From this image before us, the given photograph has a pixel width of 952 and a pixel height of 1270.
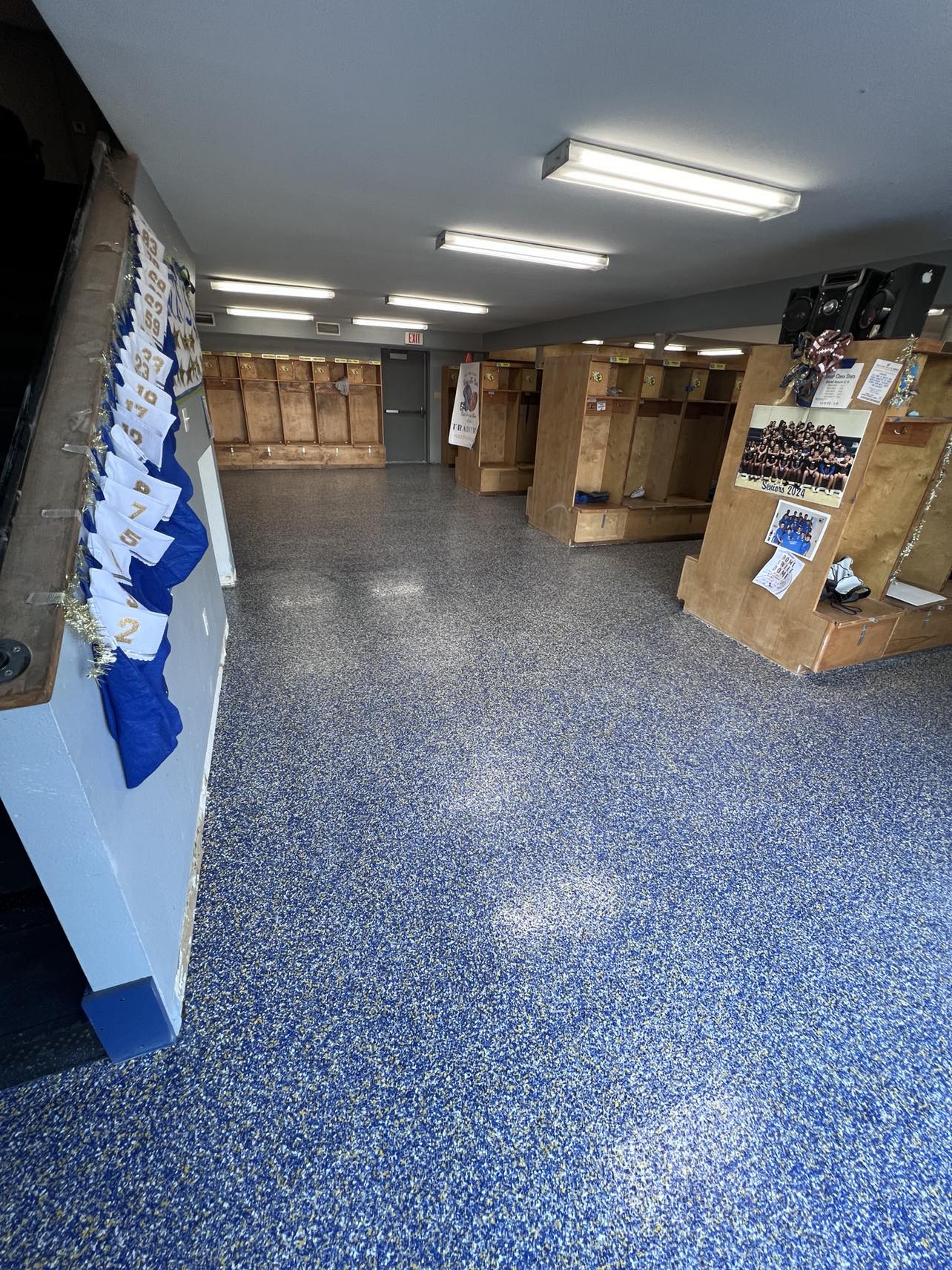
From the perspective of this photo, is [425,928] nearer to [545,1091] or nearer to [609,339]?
[545,1091]

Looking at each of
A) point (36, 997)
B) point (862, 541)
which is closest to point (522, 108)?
point (862, 541)

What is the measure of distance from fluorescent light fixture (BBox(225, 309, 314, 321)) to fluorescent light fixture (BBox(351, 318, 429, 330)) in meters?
0.82

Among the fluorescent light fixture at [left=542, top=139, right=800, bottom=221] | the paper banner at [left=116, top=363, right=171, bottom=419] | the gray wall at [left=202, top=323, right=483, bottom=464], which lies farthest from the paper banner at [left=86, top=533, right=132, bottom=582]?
the gray wall at [left=202, top=323, right=483, bottom=464]

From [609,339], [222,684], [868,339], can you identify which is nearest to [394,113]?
[868,339]

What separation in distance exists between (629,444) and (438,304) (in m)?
3.17

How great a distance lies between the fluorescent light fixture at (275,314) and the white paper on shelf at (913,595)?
8.38 meters

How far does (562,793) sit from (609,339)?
21.9 feet

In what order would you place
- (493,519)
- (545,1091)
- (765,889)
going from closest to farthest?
(545,1091) → (765,889) → (493,519)

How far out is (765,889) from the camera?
5.74 feet

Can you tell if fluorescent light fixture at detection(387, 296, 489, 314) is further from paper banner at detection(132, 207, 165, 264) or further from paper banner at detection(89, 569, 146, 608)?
paper banner at detection(89, 569, 146, 608)

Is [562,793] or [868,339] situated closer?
[562,793]

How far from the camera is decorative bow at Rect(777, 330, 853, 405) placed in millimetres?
2623

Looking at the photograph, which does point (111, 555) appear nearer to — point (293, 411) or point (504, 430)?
point (504, 430)

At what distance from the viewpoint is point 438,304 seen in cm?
634
